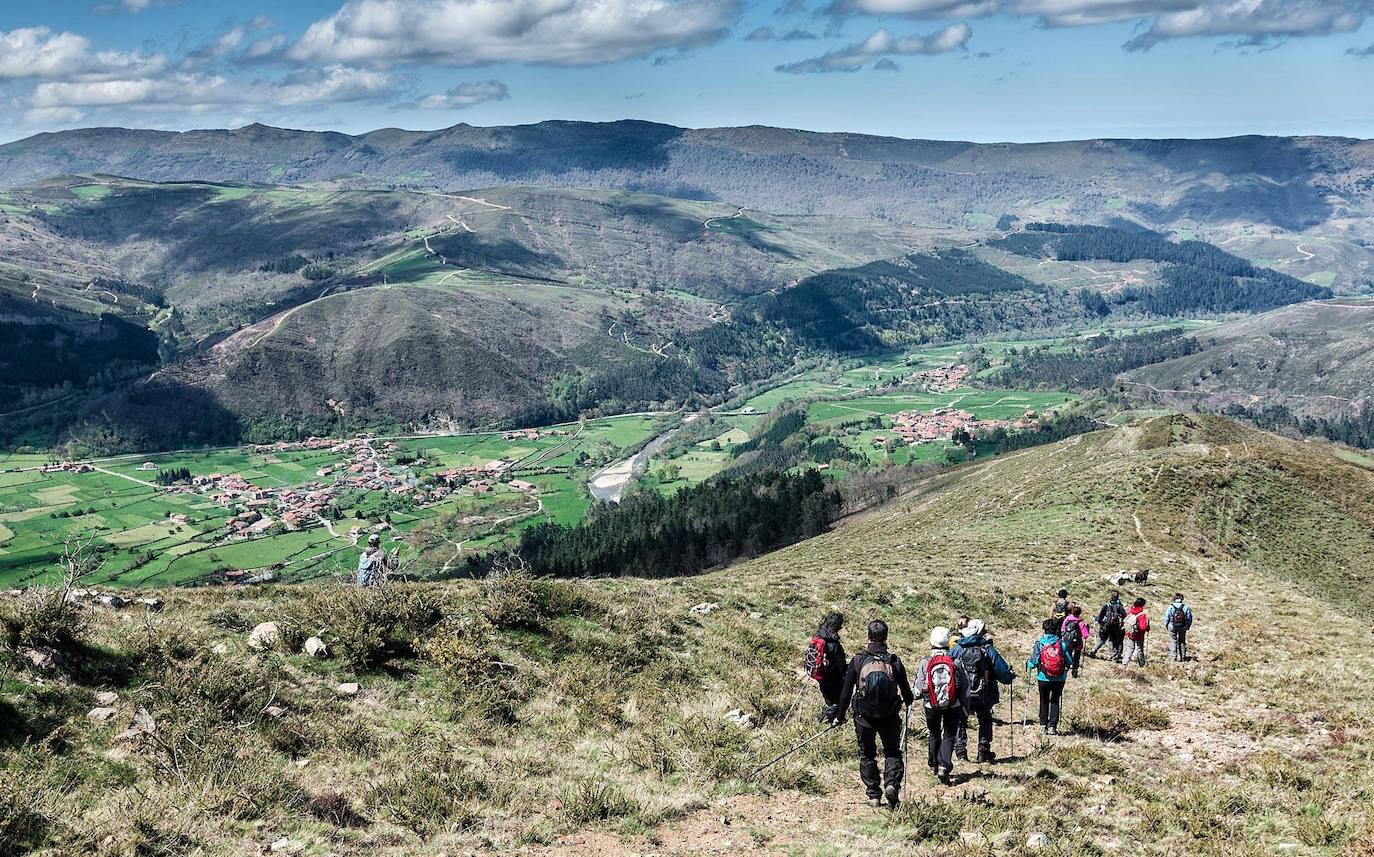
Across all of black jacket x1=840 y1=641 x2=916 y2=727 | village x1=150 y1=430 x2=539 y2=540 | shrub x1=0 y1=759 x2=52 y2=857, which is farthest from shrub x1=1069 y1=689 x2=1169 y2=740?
village x1=150 y1=430 x2=539 y2=540

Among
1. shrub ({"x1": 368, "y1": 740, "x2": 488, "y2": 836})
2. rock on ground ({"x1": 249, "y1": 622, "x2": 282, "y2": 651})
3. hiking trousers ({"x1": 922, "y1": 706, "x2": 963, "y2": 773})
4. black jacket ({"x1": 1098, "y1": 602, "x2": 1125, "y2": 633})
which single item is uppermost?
rock on ground ({"x1": 249, "y1": 622, "x2": 282, "y2": 651})

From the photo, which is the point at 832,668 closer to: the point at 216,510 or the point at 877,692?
the point at 877,692

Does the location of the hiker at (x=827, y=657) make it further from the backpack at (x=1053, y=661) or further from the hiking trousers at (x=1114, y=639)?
the hiking trousers at (x=1114, y=639)

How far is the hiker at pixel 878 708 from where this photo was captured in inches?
534

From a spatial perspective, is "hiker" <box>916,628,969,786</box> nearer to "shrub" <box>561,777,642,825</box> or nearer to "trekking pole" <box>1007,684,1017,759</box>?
"trekking pole" <box>1007,684,1017,759</box>

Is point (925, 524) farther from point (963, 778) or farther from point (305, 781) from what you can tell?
point (305, 781)

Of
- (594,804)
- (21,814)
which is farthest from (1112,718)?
(21,814)

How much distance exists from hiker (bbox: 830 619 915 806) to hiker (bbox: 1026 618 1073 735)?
488cm

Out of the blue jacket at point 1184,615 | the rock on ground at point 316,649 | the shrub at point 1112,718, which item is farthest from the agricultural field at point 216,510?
the shrub at point 1112,718

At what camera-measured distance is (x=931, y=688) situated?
14773mm

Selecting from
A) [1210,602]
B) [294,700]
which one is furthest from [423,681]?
[1210,602]

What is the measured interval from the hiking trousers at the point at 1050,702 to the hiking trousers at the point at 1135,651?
27.8ft

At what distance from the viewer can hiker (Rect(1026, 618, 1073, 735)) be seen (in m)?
17.3

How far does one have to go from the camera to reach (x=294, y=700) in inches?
599
